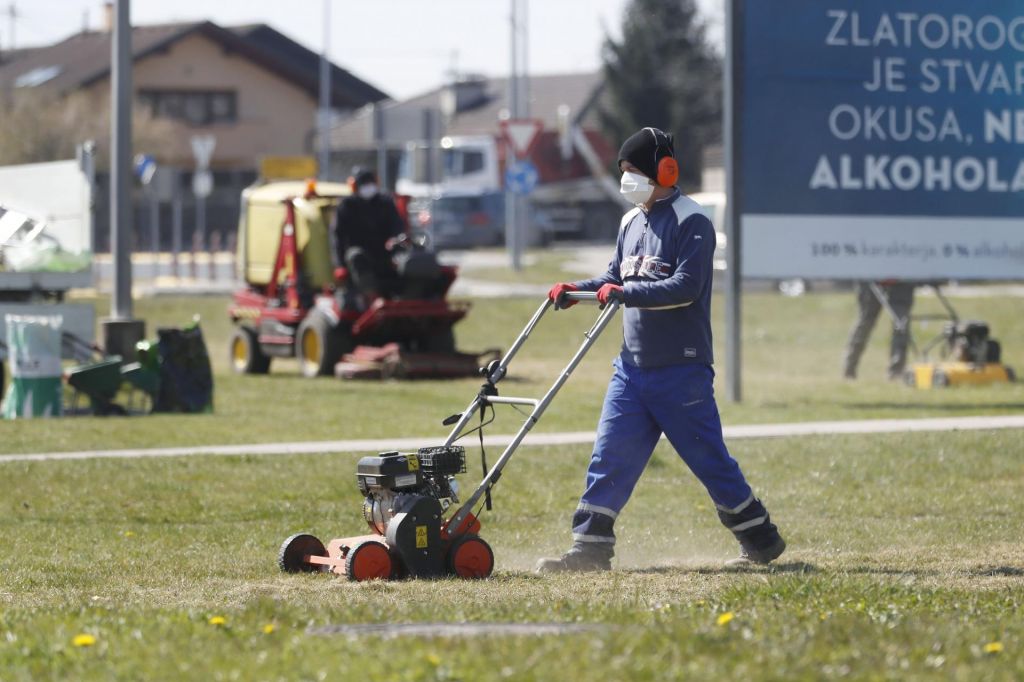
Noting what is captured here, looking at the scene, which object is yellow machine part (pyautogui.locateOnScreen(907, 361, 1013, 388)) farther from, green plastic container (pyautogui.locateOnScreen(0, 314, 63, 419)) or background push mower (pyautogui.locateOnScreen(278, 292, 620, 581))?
background push mower (pyautogui.locateOnScreen(278, 292, 620, 581))

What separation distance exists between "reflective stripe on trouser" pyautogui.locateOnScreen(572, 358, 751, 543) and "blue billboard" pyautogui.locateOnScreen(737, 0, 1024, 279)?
897cm

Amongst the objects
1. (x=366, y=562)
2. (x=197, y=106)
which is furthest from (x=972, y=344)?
(x=197, y=106)

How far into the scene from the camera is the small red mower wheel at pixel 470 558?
25.8 ft

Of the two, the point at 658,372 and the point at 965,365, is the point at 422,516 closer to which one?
the point at 658,372

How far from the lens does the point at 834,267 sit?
1730 cm

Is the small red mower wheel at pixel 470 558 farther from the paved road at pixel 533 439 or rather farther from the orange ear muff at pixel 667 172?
the paved road at pixel 533 439

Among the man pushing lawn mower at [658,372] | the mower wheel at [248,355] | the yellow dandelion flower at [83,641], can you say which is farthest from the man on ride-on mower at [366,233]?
the yellow dandelion flower at [83,641]

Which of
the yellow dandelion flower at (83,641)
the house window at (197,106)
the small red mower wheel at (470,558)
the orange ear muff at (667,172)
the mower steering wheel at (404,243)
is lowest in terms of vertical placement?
the small red mower wheel at (470,558)

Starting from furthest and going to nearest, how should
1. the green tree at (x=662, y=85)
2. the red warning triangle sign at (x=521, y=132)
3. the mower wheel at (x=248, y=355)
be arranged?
the green tree at (x=662, y=85) → the red warning triangle sign at (x=521, y=132) → the mower wheel at (x=248, y=355)

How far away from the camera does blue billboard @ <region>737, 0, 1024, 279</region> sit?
55.4ft

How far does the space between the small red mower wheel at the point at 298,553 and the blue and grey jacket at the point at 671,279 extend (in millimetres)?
1671

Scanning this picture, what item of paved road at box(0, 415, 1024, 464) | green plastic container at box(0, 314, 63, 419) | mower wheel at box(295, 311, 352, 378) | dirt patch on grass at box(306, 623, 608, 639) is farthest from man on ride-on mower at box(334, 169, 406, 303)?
dirt patch on grass at box(306, 623, 608, 639)

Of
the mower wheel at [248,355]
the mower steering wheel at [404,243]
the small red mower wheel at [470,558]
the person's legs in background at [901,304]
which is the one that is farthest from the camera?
the mower wheel at [248,355]

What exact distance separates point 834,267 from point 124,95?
713 centimetres
